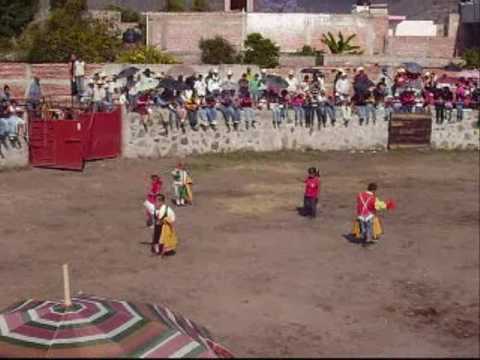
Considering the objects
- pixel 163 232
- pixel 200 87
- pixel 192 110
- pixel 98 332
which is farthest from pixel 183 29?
pixel 98 332

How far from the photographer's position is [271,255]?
1582 centimetres

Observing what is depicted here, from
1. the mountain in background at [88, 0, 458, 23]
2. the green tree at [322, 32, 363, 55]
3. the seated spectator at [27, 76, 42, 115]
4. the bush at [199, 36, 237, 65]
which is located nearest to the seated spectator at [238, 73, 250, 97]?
the seated spectator at [27, 76, 42, 115]

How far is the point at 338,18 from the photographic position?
143ft

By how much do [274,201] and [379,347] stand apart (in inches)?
359

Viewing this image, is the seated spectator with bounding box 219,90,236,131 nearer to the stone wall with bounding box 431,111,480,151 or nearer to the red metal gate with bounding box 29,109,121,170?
the red metal gate with bounding box 29,109,121,170

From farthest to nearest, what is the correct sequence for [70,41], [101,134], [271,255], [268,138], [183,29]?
[183,29] → [70,41] → [268,138] → [101,134] → [271,255]

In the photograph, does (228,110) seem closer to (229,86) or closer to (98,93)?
(229,86)

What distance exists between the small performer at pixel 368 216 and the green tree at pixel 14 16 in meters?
29.0

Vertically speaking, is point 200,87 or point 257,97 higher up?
point 200,87

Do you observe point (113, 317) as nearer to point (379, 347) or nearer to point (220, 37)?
point (379, 347)

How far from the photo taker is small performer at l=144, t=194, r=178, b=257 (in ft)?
50.5

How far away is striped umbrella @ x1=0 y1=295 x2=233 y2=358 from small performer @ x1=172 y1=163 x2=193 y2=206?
9556 millimetres

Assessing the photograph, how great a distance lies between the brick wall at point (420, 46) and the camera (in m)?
44.7

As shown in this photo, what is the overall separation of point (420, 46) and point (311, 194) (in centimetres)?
2910
